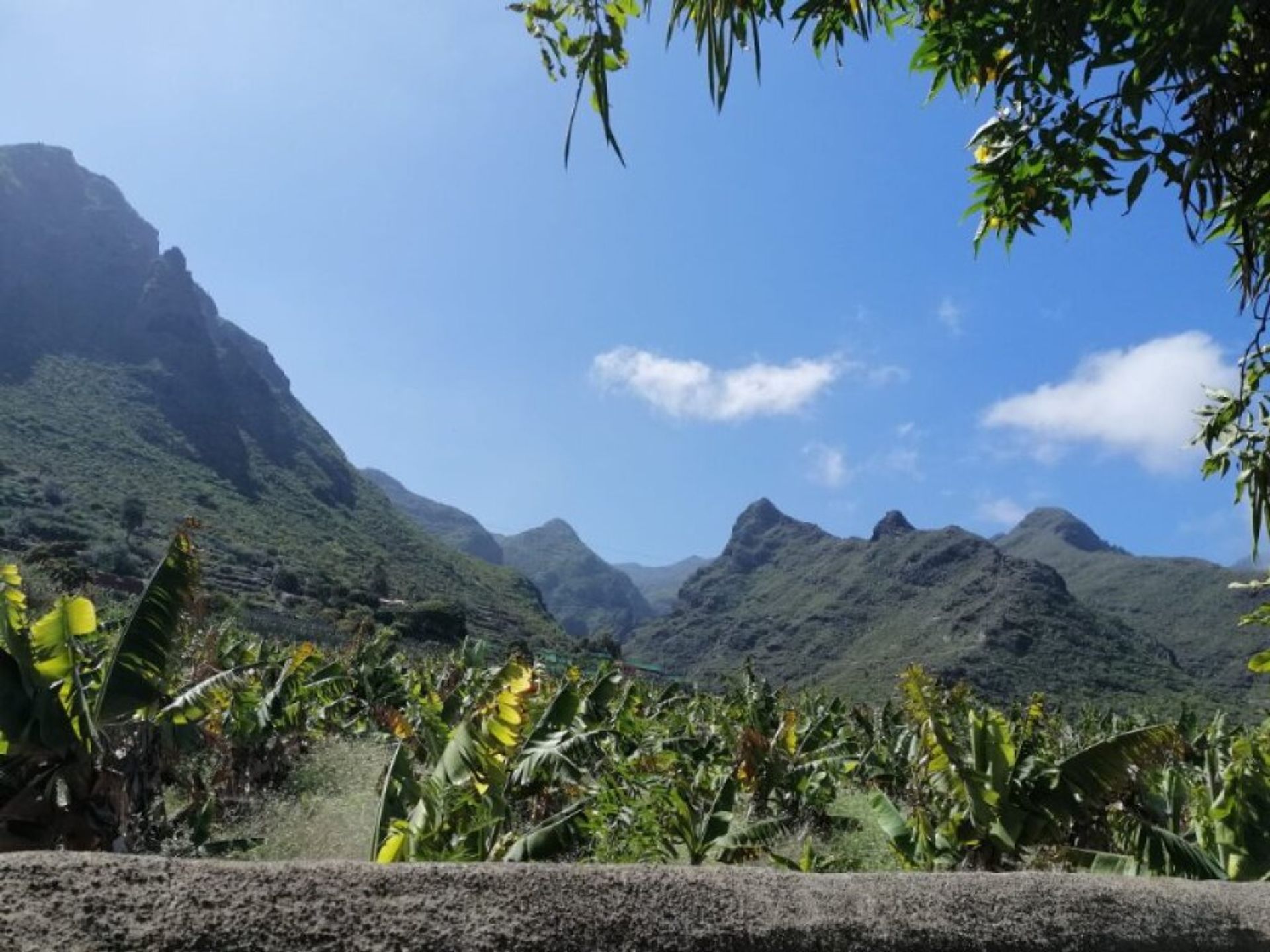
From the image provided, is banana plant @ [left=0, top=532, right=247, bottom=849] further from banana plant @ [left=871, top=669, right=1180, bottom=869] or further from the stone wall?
banana plant @ [left=871, top=669, right=1180, bottom=869]

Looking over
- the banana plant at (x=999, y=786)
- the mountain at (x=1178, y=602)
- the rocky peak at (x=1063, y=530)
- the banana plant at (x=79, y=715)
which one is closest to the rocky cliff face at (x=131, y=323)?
the mountain at (x=1178, y=602)

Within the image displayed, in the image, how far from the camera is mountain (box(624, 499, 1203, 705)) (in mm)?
72188

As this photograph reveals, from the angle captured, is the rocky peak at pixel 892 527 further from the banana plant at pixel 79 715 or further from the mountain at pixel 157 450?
the banana plant at pixel 79 715

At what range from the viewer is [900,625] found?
93.1 meters

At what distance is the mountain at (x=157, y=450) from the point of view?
63219 mm

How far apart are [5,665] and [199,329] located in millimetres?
119614

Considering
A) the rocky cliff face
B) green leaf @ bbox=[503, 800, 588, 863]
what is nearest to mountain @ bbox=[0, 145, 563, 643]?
the rocky cliff face

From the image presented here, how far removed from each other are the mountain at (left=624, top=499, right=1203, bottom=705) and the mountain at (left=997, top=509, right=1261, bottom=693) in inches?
231

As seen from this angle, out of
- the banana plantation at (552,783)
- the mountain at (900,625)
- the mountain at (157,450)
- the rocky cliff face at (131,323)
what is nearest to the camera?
the banana plantation at (552,783)

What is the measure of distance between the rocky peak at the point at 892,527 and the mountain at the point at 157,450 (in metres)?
47.1

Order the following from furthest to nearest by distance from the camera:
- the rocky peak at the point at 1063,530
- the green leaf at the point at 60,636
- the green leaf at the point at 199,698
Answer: the rocky peak at the point at 1063,530
the green leaf at the point at 199,698
the green leaf at the point at 60,636

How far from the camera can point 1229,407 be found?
15.8 feet

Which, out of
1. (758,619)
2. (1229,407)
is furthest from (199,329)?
(1229,407)

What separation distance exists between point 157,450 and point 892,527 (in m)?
88.4
